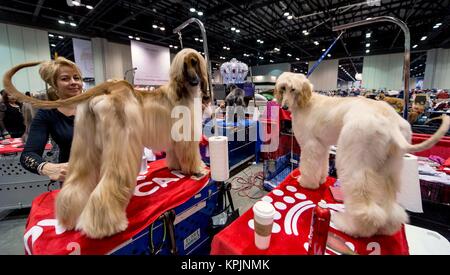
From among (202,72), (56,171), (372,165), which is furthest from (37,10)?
(372,165)

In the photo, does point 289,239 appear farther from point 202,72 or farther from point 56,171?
point 56,171

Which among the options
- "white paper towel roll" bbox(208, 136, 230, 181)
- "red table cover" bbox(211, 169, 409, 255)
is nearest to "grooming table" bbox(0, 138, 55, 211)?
"white paper towel roll" bbox(208, 136, 230, 181)

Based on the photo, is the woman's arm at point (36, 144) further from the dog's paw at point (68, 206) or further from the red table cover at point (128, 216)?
the dog's paw at point (68, 206)

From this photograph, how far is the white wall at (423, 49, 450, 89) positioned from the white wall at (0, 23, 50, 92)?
20.4 meters

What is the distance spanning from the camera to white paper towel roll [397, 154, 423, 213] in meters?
1.27

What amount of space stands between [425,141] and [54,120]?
223 centimetres

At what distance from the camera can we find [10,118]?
4082 mm

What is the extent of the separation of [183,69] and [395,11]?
35.6 ft

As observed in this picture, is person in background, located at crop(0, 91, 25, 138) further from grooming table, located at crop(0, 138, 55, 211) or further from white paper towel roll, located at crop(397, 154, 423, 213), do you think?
white paper towel roll, located at crop(397, 154, 423, 213)

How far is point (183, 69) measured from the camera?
125cm

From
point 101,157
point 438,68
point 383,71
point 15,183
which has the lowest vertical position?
point 15,183

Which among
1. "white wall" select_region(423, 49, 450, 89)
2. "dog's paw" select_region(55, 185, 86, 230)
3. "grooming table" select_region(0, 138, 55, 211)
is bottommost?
"grooming table" select_region(0, 138, 55, 211)
